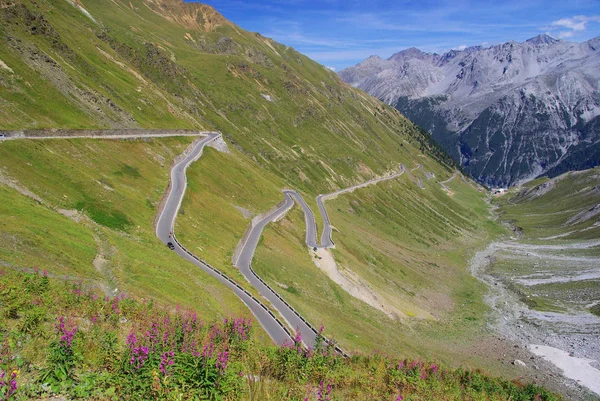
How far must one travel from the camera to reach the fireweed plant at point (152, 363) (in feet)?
39.4

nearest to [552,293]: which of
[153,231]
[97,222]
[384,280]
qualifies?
[384,280]

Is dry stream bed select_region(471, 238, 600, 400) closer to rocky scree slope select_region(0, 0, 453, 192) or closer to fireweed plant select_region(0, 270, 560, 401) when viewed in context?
fireweed plant select_region(0, 270, 560, 401)

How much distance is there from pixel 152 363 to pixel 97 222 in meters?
40.3

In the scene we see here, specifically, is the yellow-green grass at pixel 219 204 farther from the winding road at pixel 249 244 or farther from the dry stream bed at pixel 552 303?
the dry stream bed at pixel 552 303

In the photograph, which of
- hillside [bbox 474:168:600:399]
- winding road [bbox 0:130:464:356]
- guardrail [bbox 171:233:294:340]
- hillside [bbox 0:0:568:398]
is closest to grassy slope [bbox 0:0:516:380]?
hillside [bbox 0:0:568:398]

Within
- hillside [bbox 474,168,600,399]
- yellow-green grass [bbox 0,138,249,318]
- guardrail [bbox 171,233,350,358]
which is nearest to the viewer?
yellow-green grass [bbox 0,138,249,318]

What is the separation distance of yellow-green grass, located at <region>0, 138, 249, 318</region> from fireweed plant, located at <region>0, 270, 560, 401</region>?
9404 millimetres

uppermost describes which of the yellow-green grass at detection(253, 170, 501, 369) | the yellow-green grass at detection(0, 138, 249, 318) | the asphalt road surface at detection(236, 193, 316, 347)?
the yellow-green grass at detection(253, 170, 501, 369)

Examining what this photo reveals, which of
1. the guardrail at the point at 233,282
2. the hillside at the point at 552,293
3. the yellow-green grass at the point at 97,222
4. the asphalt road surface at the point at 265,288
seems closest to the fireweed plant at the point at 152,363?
the yellow-green grass at the point at 97,222

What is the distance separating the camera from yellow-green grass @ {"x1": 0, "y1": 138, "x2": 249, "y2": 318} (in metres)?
31.8

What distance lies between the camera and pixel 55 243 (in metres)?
33.4

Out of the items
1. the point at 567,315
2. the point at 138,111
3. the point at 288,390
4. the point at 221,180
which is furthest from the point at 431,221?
the point at 288,390

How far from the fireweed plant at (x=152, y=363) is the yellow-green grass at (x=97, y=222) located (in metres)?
9.40

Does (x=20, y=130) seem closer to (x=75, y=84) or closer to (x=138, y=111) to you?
(x=75, y=84)
